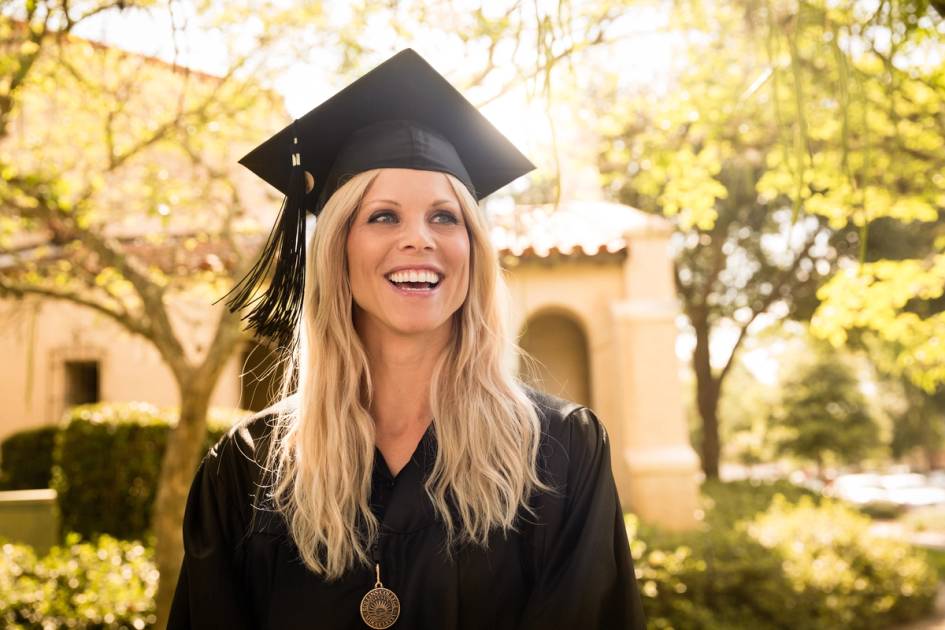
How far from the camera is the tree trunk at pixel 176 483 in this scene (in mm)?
4945

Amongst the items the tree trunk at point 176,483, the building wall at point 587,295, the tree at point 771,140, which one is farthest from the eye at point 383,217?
the building wall at point 587,295

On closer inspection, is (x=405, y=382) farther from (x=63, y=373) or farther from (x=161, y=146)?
(x=63, y=373)

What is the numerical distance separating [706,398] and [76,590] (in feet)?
55.7

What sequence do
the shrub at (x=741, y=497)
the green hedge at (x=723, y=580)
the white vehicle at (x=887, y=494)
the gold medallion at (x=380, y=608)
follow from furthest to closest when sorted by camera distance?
the white vehicle at (x=887, y=494)
the shrub at (x=741, y=497)
the green hedge at (x=723, y=580)
the gold medallion at (x=380, y=608)

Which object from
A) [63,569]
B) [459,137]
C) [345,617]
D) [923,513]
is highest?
[459,137]

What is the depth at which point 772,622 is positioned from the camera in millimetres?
7820

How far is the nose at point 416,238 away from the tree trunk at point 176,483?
11.2ft

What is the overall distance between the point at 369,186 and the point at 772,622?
7.41 m

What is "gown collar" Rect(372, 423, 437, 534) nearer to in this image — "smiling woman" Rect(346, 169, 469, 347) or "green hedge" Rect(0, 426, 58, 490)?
"smiling woman" Rect(346, 169, 469, 347)

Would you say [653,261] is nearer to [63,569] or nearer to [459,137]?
[63,569]

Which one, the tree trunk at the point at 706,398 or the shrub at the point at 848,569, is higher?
the tree trunk at the point at 706,398

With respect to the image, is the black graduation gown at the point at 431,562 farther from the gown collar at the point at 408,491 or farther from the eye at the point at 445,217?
the eye at the point at 445,217

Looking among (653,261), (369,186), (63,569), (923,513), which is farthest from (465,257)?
(923,513)

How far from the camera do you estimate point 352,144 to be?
2301 millimetres
